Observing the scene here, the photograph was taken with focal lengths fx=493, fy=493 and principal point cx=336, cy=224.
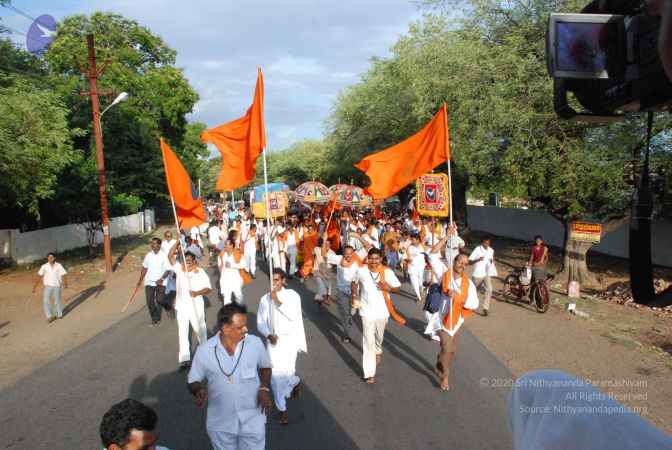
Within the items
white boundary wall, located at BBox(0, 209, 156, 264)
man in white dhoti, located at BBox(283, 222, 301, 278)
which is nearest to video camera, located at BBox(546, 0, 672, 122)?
man in white dhoti, located at BBox(283, 222, 301, 278)

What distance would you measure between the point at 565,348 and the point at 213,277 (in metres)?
10.5

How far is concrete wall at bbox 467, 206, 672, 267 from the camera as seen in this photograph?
1471 centimetres

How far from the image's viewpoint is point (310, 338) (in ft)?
27.0

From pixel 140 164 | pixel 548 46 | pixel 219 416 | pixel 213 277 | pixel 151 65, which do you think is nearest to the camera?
pixel 548 46

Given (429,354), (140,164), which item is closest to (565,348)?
(429,354)

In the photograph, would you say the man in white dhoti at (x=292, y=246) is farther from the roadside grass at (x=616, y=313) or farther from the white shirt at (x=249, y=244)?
the roadside grass at (x=616, y=313)

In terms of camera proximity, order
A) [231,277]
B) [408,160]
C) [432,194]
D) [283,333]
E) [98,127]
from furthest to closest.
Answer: [98,127], [432,194], [231,277], [408,160], [283,333]

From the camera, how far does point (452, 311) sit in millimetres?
5957

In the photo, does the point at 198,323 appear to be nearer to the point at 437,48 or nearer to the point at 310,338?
the point at 310,338

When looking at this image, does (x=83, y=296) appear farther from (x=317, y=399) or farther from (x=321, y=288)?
(x=317, y=399)

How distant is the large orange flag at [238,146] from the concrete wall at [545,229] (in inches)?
298

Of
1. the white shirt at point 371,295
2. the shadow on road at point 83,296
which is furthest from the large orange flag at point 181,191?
the shadow on road at point 83,296

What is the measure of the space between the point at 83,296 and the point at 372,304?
983cm

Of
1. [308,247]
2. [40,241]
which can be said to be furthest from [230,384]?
[40,241]
